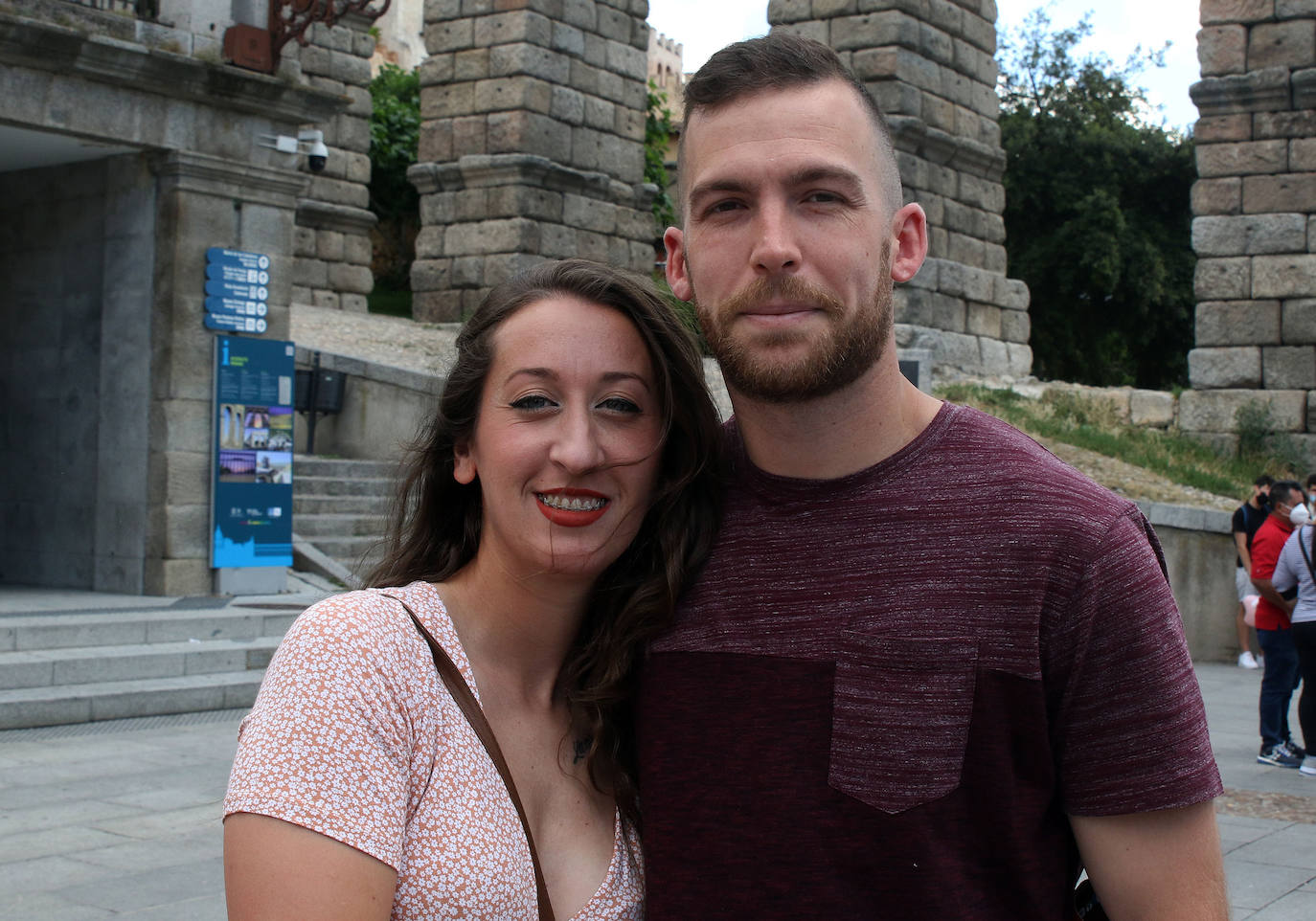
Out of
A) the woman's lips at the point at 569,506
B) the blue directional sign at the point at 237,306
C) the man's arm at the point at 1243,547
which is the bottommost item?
the man's arm at the point at 1243,547

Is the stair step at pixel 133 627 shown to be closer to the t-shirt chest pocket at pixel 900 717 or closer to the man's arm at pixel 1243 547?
the man's arm at pixel 1243 547

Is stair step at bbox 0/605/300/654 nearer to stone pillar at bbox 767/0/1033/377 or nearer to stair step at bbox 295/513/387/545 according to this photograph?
stair step at bbox 295/513/387/545

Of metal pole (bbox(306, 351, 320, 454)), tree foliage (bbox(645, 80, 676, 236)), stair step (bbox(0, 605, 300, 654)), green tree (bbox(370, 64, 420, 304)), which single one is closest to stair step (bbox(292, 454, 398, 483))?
metal pole (bbox(306, 351, 320, 454))

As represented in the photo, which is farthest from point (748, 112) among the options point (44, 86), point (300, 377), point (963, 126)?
point (963, 126)

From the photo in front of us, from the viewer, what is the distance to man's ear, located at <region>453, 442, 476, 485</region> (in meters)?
2.36

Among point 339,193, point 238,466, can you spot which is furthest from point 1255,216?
point 339,193

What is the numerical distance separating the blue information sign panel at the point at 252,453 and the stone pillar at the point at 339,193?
9487 mm

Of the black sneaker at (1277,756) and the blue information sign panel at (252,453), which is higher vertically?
the blue information sign panel at (252,453)

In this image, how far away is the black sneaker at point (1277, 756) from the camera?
8523 mm

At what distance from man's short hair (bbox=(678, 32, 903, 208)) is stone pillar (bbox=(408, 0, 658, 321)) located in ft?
54.1

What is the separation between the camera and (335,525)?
13391 mm

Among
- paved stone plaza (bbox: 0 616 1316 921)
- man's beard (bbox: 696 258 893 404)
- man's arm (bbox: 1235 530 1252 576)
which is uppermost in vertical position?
man's beard (bbox: 696 258 893 404)

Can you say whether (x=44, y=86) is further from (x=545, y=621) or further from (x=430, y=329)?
(x=545, y=621)

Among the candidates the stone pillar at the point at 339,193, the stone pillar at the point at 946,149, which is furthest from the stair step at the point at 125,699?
the stone pillar at the point at 339,193
